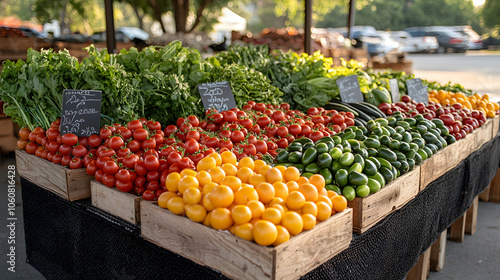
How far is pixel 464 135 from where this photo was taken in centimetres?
332

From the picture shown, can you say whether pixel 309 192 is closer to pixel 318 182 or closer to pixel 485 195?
pixel 318 182

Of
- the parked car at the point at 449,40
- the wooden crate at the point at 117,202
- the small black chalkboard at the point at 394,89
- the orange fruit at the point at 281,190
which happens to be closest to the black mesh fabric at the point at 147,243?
the wooden crate at the point at 117,202

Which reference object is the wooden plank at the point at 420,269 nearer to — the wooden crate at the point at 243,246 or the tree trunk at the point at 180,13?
the wooden crate at the point at 243,246

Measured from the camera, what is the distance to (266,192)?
1751 mm

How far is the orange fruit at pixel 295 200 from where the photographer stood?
173 cm

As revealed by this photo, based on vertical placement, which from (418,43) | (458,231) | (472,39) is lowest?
(458,231)

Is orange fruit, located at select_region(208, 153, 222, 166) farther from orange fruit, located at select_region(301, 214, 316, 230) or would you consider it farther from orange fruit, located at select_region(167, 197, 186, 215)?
orange fruit, located at select_region(301, 214, 316, 230)

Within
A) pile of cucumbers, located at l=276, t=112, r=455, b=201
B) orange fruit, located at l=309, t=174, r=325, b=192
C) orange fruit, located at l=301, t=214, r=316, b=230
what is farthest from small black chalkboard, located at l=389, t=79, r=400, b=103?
orange fruit, located at l=301, t=214, r=316, b=230

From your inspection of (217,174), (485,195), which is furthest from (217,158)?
(485,195)

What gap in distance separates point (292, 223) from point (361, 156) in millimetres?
873

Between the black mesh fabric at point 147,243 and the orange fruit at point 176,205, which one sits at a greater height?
the orange fruit at point 176,205

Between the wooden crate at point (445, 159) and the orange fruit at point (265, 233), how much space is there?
141 cm

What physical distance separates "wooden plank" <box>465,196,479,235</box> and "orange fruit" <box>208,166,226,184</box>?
3190 mm

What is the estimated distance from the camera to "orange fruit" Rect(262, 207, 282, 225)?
1.61m
